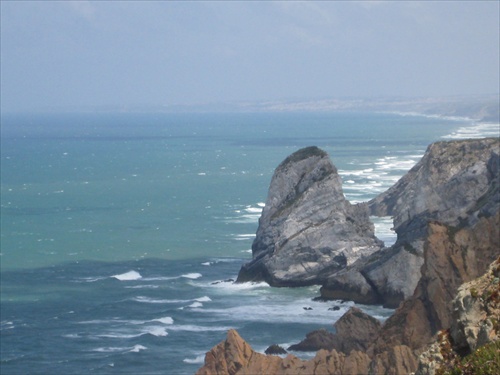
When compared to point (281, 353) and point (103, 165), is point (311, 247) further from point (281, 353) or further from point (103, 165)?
point (103, 165)

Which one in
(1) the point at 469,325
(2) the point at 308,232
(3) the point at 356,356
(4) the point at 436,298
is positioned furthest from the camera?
(2) the point at 308,232

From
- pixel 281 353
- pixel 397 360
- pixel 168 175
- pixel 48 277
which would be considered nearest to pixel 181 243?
pixel 48 277

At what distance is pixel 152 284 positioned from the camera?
2400 inches

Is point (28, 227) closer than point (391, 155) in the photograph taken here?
Yes

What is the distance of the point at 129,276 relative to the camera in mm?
63969

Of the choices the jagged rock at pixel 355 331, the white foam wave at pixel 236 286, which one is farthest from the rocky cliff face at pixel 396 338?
the white foam wave at pixel 236 286

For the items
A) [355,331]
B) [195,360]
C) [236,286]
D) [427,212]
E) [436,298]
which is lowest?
[195,360]

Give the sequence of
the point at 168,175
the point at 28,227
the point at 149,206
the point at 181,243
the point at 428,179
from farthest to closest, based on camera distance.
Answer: the point at 168,175 → the point at 149,206 → the point at 28,227 → the point at 181,243 → the point at 428,179

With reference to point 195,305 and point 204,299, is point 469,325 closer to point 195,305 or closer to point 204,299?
point 195,305

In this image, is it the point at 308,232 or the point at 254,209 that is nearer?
the point at 308,232

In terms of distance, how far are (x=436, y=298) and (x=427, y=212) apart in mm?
20392

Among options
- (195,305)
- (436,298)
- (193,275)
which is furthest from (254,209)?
(436,298)

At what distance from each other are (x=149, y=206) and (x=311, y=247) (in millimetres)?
46056

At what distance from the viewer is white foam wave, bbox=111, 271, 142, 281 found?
63.2 meters
